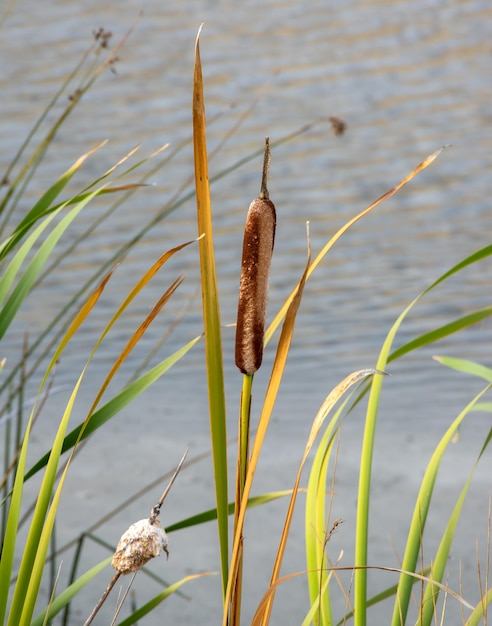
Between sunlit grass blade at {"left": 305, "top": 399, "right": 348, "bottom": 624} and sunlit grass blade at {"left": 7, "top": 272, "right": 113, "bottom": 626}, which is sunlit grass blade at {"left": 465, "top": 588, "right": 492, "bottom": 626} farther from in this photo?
sunlit grass blade at {"left": 7, "top": 272, "right": 113, "bottom": 626}

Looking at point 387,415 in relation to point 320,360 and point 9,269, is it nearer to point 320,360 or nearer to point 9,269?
point 320,360

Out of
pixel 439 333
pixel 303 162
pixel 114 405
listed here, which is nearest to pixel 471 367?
pixel 439 333

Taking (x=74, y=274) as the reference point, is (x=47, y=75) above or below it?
above

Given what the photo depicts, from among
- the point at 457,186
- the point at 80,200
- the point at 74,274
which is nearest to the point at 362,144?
the point at 457,186

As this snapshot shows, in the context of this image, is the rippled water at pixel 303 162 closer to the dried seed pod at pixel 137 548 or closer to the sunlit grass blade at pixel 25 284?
the sunlit grass blade at pixel 25 284

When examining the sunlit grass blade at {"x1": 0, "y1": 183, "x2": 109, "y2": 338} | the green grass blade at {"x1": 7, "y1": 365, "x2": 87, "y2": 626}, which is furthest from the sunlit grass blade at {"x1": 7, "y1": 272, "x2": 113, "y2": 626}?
the sunlit grass blade at {"x1": 0, "y1": 183, "x2": 109, "y2": 338}

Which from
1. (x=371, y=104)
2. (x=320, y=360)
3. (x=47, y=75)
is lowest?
(x=320, y=360)

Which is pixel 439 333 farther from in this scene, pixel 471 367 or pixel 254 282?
pixel 254 282

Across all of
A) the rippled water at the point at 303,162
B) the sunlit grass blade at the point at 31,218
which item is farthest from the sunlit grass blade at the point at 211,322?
the rippled water at the point at 303,162
